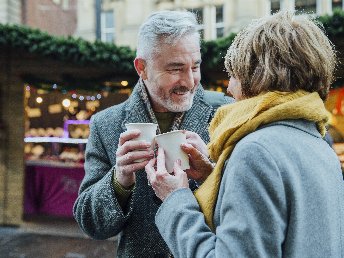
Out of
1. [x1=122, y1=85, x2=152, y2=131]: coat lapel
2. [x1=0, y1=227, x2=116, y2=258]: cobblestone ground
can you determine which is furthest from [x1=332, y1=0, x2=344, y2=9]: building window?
[x1=122, y1=85, x2=152, y2=131]: coat lapel

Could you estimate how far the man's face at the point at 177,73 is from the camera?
1.96 meters

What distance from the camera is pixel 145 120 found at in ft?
6.70

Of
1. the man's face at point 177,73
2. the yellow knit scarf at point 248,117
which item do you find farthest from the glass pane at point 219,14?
the yellow knit scarf at point 248,117

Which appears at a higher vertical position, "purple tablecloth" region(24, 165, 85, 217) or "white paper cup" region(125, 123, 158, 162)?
"white paper cup" region(125, 123, 158, 162)

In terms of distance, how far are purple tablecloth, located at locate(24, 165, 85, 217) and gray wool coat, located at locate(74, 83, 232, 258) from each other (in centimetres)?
617

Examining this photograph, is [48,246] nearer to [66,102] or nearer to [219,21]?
[66,102]

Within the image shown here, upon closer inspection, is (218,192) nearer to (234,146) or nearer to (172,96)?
(234,146)

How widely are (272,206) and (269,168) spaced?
10 centimetres

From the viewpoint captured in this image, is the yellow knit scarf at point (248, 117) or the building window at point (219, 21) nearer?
the yellow knit scarf at point (248, 117)

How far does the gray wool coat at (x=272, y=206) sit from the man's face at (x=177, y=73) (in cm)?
74

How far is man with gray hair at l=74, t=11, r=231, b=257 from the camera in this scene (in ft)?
5.96

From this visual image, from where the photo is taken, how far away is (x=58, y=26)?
55.5ft

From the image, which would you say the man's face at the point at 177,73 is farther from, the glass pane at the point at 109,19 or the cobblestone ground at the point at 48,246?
the glass pane at the point at 109,19

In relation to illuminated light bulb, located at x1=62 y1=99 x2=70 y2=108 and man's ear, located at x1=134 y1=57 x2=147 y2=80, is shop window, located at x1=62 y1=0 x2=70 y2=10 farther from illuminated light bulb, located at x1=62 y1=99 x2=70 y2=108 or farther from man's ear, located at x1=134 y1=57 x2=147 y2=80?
man's ear, located at x1=134 y1=57 x2=147 y2=80
